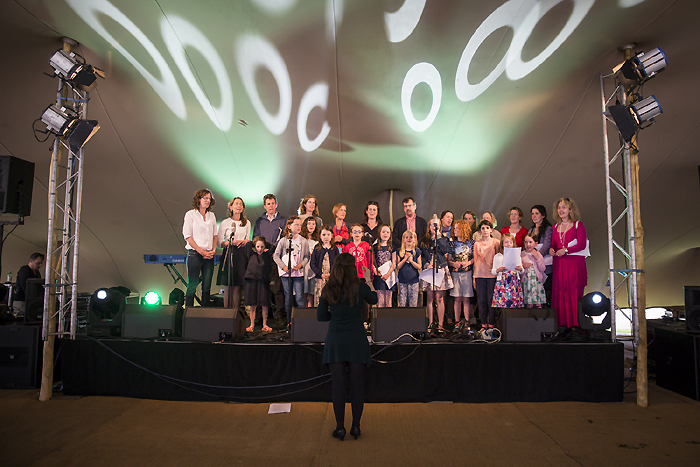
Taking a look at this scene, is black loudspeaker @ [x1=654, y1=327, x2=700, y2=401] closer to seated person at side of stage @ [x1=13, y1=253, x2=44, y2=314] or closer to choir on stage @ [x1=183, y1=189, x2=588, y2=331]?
choir on stage @ [x1=183, y1=189, x2=588, y2=331]

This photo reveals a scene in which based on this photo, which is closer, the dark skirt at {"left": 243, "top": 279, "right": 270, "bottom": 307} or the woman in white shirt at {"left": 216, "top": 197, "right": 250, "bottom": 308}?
the dark skirt at {"left": 243, "top": 279, "right": 270, "bottom": 307}

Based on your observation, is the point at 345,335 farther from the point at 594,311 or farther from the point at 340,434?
the point at 594,311

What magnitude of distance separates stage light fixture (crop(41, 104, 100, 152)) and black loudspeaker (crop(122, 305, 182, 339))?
1.73m

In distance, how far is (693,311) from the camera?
4.04 meters

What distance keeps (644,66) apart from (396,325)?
3.32 metres

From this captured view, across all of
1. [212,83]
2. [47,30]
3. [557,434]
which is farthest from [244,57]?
[557,434]

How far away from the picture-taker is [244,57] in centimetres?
495

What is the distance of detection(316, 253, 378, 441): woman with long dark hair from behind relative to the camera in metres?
2.91

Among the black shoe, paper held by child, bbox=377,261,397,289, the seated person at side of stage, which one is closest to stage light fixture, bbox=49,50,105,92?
the seated person at side of stage

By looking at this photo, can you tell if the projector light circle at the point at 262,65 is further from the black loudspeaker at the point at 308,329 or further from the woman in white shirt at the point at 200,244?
the black loudspeaker at the point at 308,329

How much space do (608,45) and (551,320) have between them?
3050 millimetres

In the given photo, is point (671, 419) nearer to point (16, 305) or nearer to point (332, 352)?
point (332, 352)

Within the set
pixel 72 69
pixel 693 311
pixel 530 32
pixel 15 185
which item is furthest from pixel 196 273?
pixel 693 311

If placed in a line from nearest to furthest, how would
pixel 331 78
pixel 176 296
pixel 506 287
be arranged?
pixel 506 287, pixel 331 78, pixel 176 296
